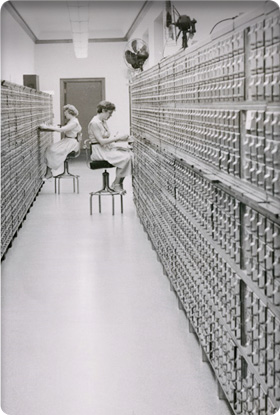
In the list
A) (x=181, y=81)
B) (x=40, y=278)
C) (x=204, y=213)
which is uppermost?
(x=181, y=81)

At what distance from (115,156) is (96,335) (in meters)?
5.58

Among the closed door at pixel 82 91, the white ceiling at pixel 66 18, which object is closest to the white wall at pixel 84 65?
the closed door at pixel 82 91

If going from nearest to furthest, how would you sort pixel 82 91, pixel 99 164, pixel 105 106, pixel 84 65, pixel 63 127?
1. pixel 99 164
2. pixel 105 106
3. pixel 63 127
4. pixel 84 65
5. pixel 82 91

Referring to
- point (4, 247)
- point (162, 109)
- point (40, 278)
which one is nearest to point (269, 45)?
point (162, 109)

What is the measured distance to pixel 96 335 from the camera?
4332 mm

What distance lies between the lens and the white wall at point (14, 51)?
13.4 meters

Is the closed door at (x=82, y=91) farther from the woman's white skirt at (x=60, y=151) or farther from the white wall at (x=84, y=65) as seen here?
the woman's white skirt at (x=60, y=151)

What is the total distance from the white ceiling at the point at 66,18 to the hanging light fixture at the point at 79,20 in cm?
16

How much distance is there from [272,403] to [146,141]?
5348 millimetres

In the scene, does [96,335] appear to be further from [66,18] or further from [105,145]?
[66,18]

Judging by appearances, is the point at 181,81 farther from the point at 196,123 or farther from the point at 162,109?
the point at 162,109

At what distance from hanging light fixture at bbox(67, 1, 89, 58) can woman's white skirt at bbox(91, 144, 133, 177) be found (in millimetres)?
2598

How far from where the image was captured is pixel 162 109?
5.84m

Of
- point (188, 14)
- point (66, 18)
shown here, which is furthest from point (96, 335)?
point (66, 18)
